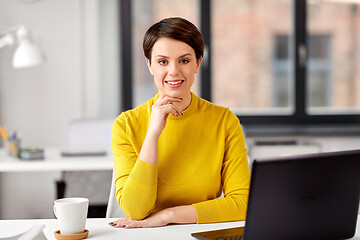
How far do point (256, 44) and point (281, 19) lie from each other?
273mm

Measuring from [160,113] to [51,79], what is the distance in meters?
2.43

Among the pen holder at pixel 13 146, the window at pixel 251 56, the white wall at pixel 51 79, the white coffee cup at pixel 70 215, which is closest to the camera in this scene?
the white coffee cup at pixel 70 215

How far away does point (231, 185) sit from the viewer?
159 cm

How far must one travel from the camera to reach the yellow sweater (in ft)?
5.04

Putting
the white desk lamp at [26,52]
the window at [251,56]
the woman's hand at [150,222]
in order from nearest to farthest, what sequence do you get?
the woman's hand at [150,222], the white desk lamp at [26,52], the window at [251,56]

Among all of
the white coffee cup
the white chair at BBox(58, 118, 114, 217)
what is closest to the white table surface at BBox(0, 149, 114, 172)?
the white chair at BBox(58, 118, 114, 217)

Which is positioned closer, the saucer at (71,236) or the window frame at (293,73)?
the saucer at (71,236)

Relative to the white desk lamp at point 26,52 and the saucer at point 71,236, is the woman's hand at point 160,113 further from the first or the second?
the white desk lamp at point 26,52

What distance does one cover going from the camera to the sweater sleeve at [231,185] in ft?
4.88

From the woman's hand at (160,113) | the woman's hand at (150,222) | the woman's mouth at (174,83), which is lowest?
the woman's hand at (150,222)

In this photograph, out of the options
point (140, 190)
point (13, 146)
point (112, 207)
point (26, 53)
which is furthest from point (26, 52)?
point (140, 190)

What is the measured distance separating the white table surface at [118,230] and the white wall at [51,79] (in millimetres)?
2337

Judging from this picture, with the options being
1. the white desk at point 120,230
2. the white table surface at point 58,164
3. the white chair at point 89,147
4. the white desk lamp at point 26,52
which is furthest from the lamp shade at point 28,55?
the white desk at point 120,230

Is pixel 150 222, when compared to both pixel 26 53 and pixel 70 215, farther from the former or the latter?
pixel 26 53
